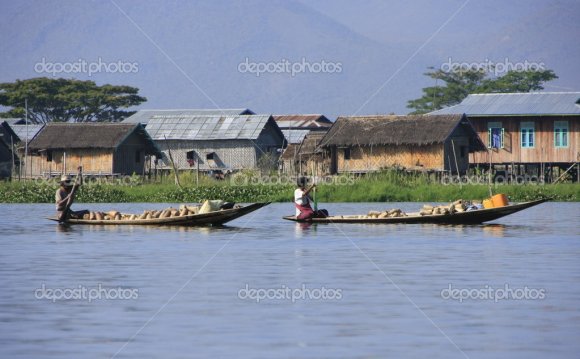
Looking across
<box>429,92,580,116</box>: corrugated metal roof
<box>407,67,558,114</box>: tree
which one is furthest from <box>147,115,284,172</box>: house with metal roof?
<box>407,67,558,114</box>: tree

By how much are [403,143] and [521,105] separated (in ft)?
17.4

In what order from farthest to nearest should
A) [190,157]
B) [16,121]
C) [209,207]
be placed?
[16,121], [190,157], [209,207]

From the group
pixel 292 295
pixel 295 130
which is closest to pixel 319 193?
pixel 292 295

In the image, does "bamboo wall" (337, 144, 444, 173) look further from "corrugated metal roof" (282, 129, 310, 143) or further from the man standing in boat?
the man standing in boat

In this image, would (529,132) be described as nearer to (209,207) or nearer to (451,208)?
(451,208)

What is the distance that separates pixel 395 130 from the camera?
4903cm

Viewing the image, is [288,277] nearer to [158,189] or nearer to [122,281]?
[122,281]

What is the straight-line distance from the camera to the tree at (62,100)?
78.1 meters

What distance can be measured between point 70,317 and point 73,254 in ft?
27.0

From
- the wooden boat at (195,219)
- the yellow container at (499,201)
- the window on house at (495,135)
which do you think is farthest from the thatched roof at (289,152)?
the yellow container at (499,201)

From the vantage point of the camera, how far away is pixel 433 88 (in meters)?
88.1

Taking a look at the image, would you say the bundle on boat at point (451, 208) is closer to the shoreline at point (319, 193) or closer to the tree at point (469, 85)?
the shoreline at point (319, 193)

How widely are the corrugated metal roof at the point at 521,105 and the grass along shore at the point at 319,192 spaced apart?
7412 mm

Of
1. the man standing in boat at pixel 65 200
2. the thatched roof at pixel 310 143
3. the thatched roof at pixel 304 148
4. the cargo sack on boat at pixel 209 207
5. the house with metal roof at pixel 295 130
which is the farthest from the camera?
the house with metal roof at pixel 295 130
